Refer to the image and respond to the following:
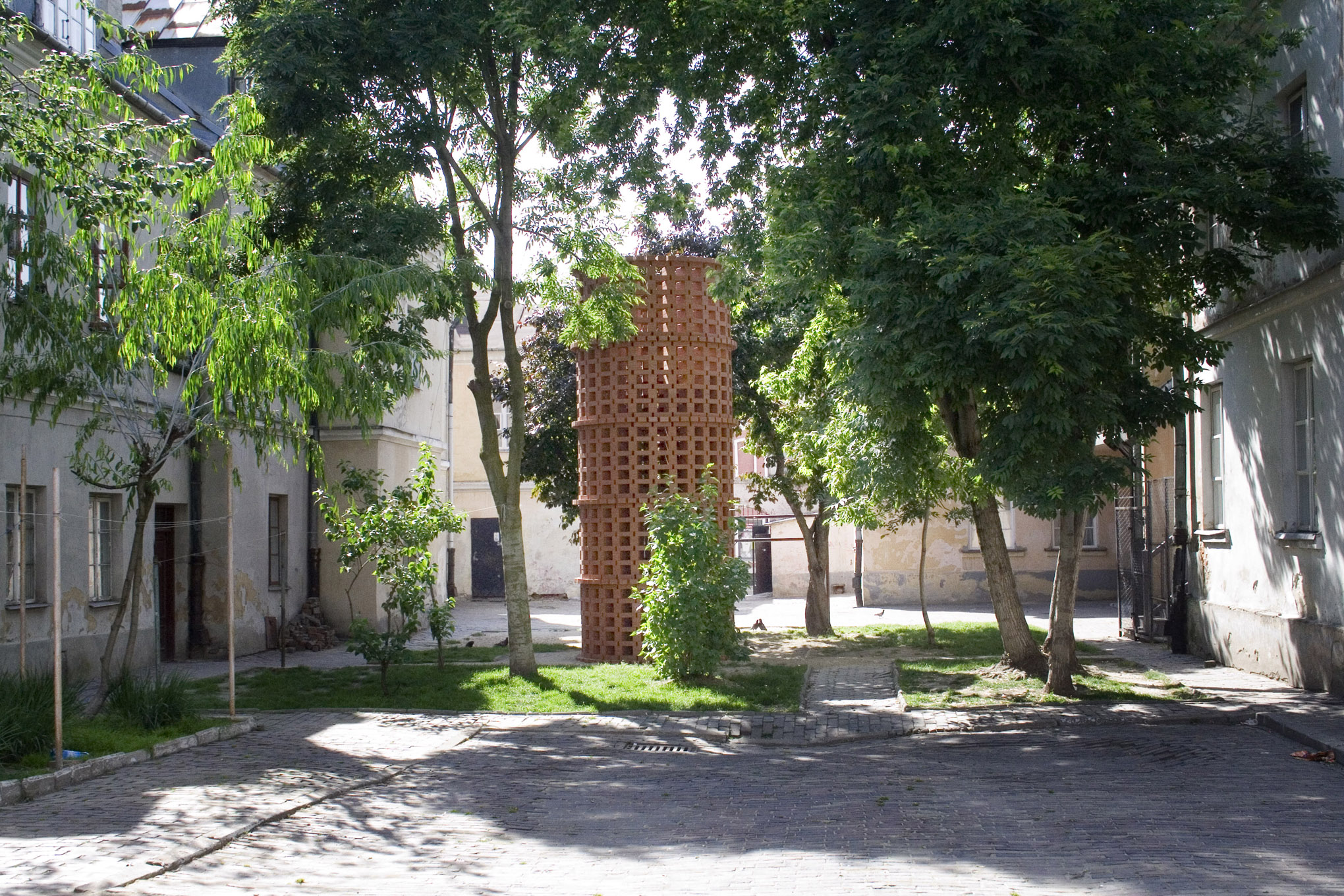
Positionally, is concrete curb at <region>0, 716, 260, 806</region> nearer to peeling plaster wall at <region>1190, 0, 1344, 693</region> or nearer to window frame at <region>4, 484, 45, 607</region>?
window frame at <region>4, 484, 45, 607</region>

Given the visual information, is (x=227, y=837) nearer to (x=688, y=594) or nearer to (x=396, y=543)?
(x=688, y=594)

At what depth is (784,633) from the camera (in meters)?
21.5

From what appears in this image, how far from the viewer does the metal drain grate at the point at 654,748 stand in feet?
34.0

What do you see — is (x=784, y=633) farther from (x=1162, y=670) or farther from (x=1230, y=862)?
(x=1230, y=862)

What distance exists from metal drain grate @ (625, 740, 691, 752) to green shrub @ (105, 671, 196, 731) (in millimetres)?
4067

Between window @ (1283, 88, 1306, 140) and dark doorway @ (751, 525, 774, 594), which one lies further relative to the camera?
dark doorway @ (751, 525, 774, 594)

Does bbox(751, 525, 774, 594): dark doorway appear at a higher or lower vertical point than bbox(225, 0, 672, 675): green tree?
lower

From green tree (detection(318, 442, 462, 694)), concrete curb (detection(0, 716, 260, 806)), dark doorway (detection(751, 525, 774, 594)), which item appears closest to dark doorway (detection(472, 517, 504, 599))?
dark doorway (detection(751, 525, 774, 594))

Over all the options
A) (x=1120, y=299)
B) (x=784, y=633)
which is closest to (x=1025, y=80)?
(x=1120, y=299)

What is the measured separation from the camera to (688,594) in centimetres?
1332

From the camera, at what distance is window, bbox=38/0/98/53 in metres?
13.6

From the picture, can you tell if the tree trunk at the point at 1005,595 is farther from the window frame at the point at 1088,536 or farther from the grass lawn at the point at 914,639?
the window frame at the point at 1088,536

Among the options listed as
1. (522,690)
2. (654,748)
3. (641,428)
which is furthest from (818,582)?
(654,748)

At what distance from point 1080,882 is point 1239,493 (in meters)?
10.1
